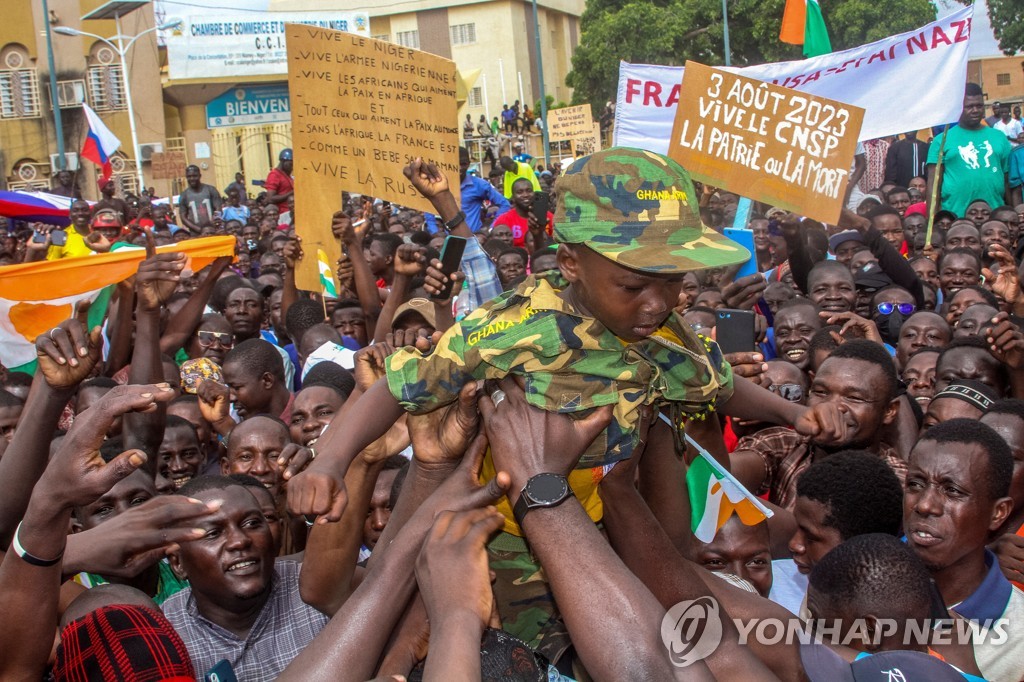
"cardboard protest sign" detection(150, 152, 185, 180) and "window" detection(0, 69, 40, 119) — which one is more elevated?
"window" detection(0, 69, 40, 119)

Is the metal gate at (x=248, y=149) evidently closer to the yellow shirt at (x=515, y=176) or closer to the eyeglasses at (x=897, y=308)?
the yellow shirt at (x=515, y=176)

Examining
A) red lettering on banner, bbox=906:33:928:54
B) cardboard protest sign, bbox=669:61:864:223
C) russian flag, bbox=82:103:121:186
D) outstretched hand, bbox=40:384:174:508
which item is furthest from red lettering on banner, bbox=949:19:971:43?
russian flag, bbox=82:103:121:186

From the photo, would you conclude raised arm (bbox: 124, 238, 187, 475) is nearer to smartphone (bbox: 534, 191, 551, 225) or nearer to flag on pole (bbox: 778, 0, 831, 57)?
smartphone (bbox: 534, 191, 551, 225)

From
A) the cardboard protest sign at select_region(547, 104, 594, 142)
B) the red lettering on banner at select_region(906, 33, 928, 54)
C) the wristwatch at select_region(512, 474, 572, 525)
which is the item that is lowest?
the wristwatch at select_region(512, 474, 572, 525)

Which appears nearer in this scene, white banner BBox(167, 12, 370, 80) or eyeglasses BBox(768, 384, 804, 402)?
eyeglasses BBox(768, 384, 804, 402)

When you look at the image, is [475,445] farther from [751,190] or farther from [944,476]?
[751,190]

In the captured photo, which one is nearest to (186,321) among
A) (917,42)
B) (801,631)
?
(801,631)

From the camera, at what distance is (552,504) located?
234cm

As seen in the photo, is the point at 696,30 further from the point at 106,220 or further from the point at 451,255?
the point at 451,255

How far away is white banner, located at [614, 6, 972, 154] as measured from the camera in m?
8.02

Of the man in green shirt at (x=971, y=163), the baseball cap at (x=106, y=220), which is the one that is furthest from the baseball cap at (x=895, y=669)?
the man in green shirt at (x=971, y=163)

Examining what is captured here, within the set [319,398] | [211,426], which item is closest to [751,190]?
[319,398]

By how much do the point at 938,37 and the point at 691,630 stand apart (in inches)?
275

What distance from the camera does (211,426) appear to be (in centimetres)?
564
